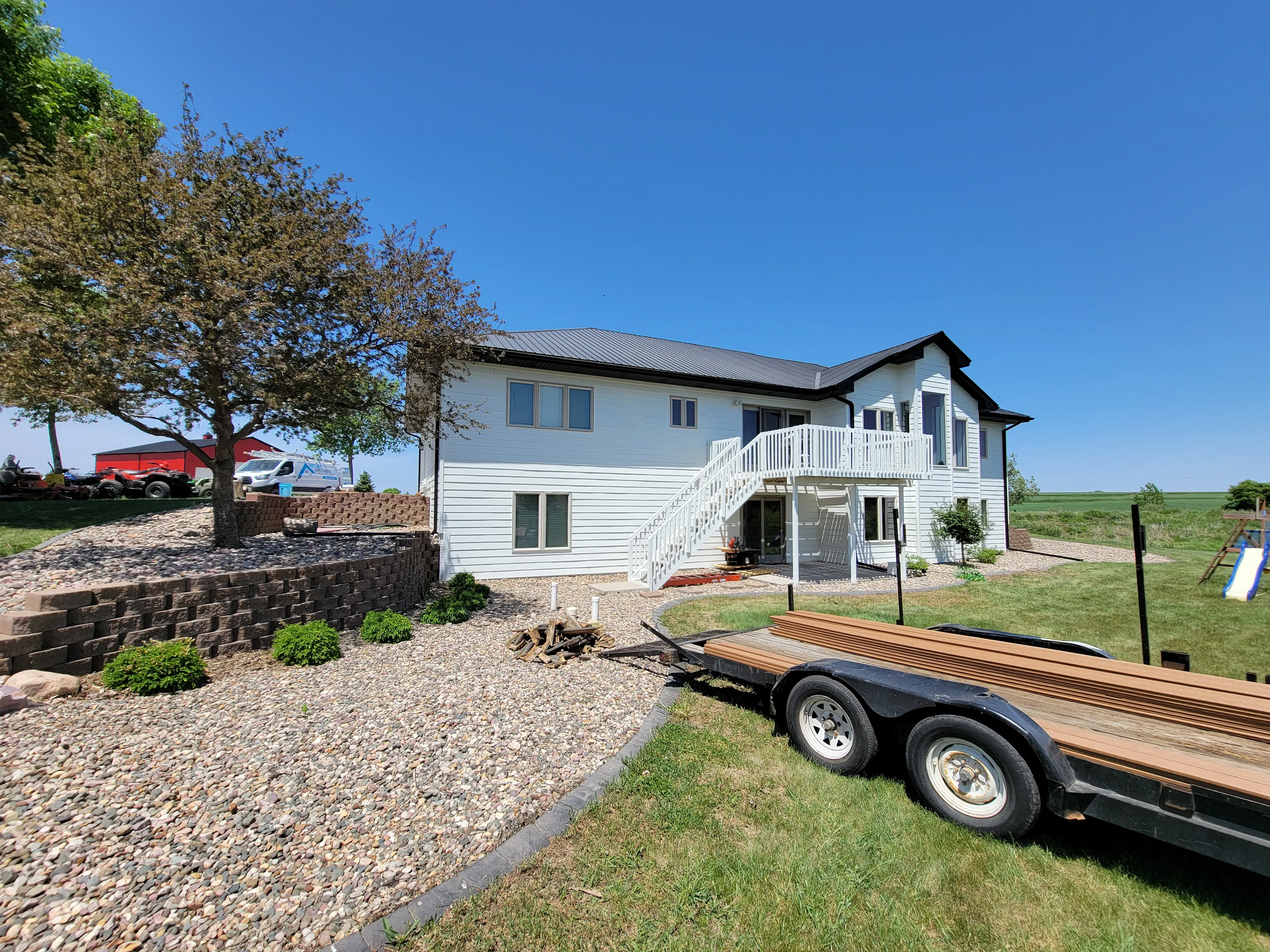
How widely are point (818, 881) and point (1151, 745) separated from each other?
1.94 m

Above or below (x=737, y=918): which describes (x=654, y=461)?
above

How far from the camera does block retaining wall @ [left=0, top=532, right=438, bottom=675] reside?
4.63m

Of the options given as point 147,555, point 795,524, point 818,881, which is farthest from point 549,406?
point 818,881

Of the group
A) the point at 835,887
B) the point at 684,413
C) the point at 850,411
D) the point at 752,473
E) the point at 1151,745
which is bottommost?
the point at 835,887

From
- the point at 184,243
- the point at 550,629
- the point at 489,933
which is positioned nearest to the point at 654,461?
the point at 550,629

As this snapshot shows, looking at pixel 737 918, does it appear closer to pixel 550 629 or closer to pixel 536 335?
pixel 550 629

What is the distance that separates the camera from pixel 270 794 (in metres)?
3.34

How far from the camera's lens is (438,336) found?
28.3 feet

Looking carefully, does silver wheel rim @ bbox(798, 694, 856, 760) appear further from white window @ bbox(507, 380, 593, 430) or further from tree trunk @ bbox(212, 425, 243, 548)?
white window @ bbox(507, 380, 593, 430)

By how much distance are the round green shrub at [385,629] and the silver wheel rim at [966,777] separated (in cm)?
635

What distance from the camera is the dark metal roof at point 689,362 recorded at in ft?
43.8

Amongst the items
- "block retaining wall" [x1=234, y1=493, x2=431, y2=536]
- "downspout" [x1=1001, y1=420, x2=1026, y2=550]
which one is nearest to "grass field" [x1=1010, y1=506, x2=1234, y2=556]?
"downspout" [x1=1001, y1=420, x2=1026, y2=550]

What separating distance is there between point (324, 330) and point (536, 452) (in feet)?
19.1

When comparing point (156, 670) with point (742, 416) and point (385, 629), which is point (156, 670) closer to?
point (385, 629)
